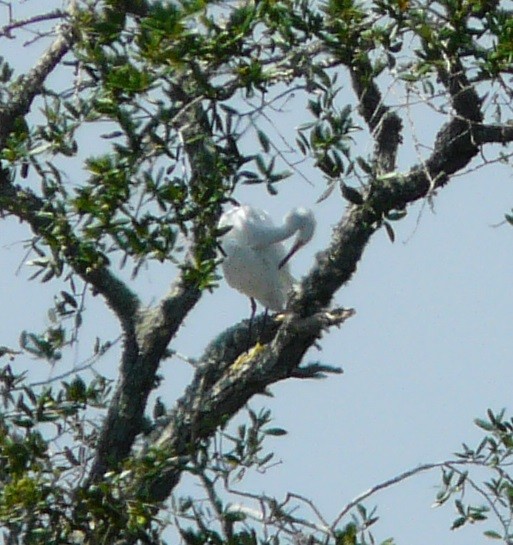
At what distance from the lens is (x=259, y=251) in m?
7.76

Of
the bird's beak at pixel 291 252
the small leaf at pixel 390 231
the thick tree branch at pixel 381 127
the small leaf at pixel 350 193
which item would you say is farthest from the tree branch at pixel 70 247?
the bird's beak at pixel 291 252

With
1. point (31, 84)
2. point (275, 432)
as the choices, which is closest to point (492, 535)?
point (275, 432)

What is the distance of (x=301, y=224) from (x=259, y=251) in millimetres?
284

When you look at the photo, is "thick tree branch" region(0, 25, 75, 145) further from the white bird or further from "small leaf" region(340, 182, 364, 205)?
the white bird

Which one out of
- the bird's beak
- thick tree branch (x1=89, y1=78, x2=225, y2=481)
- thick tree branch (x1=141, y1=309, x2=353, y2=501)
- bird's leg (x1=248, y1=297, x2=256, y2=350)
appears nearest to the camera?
thick tree branch (x1=141, y1=309, x2=353, y2=501)

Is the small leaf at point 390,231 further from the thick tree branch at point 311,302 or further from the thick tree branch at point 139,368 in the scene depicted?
the thick tree branch at point 139,368

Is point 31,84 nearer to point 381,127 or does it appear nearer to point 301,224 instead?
point 381,127

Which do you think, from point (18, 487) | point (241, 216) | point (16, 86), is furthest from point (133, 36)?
point (241, 216)

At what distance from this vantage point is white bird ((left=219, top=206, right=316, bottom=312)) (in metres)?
7.70

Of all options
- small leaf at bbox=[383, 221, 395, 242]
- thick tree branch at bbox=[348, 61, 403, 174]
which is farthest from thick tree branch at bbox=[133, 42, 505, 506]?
small leaf at bbox=[383, 221, 395, 242]

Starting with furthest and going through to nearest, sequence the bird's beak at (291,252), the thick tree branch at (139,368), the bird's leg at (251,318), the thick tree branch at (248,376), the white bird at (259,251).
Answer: the bird's beak at (291,252) < the white bird at (259,251) < the bird's leg at (251,318) < the thick tree branch at (139,368) < the thick tree branch at (248,376)

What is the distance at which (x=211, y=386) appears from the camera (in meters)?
5.84

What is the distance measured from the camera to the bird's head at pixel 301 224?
784 cm

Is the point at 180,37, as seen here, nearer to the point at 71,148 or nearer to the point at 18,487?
the point at 71,148
